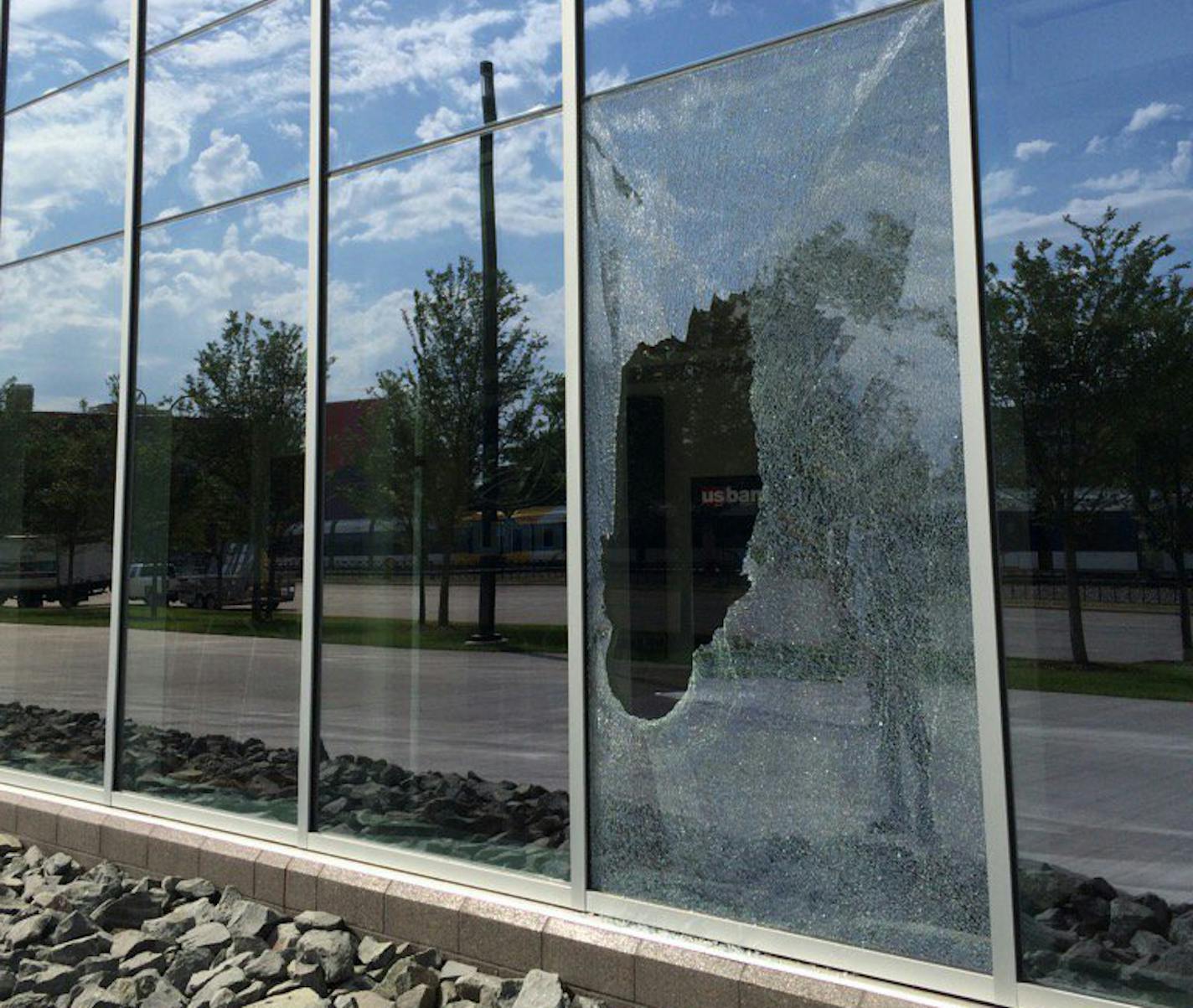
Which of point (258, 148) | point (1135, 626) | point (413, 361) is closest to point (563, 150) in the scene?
point (413, 361)

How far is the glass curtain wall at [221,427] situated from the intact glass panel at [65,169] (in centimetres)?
42

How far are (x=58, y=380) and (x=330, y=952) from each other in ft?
15.3

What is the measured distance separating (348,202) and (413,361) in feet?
3.13

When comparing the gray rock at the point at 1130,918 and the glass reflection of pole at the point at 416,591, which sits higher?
the glass reflection of pole at the point at 416,591

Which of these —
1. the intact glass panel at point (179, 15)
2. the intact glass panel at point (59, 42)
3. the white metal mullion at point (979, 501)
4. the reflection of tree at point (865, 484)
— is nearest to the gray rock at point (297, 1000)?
the reflection of tree at point (865, 484)

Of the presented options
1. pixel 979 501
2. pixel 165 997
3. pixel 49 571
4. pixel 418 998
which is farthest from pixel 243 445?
pixel 979 501

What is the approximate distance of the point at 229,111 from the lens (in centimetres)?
717

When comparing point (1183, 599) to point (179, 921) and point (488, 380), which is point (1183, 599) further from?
point (179, 921)

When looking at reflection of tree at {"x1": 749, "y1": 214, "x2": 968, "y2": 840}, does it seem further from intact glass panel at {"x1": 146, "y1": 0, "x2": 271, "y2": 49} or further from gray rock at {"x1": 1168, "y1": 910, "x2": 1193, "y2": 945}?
intact glass panel at {"x1": 146, "y1": 0, "x2": 271, "y2": 49}

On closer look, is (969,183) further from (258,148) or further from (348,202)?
(258,148)

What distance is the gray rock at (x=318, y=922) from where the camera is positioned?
5715 millimetres

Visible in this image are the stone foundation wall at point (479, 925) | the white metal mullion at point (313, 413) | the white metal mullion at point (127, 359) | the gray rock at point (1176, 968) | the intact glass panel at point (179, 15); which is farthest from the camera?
the white metal mullion at point (127, 359)

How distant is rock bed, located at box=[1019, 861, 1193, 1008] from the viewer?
3674 mm

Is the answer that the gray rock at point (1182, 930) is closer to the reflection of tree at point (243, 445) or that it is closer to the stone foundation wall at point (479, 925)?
the stone foundation wall at point (479, 925)
